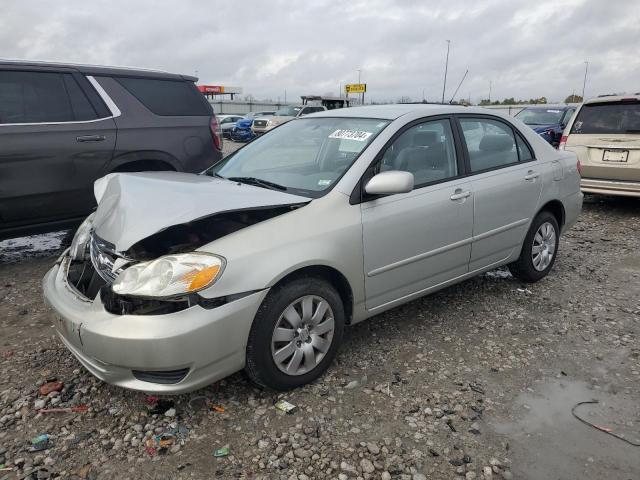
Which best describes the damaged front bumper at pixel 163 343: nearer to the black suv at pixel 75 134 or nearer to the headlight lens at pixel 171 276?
the headlight lens at pixel 171 276

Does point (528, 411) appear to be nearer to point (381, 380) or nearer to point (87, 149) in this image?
point (381, 380)

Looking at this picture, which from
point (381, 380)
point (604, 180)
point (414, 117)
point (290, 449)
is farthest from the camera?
point (604, 180)

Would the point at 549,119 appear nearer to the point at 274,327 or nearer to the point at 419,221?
the point at 419,221

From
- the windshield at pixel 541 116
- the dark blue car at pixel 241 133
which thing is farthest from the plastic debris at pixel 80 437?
the dark blue car at pixel 241 133

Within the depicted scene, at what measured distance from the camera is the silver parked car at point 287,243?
95.2 inches

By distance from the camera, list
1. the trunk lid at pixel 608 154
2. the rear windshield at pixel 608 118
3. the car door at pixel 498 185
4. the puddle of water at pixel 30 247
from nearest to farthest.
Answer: the car door at pixel 498 185 → the puddle of water at pixel 30 247 → the trunk lid at pixel 608 154 → the rear windshield at pixel 608 118

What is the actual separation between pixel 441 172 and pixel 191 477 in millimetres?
2535

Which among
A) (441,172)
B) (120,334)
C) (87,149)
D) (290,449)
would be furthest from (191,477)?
(87,149)

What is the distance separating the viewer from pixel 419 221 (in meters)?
3.32

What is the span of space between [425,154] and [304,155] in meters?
0.87

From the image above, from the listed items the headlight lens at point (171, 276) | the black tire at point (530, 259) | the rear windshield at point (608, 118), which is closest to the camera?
the headlight lens at point (171, 276)

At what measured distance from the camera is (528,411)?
2.73 m

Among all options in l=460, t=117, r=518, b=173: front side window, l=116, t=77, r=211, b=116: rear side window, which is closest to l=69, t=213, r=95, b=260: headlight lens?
l=116, t=77, r=211, b=116: rear side window

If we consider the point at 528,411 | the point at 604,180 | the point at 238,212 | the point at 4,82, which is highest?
the point at 4,82
